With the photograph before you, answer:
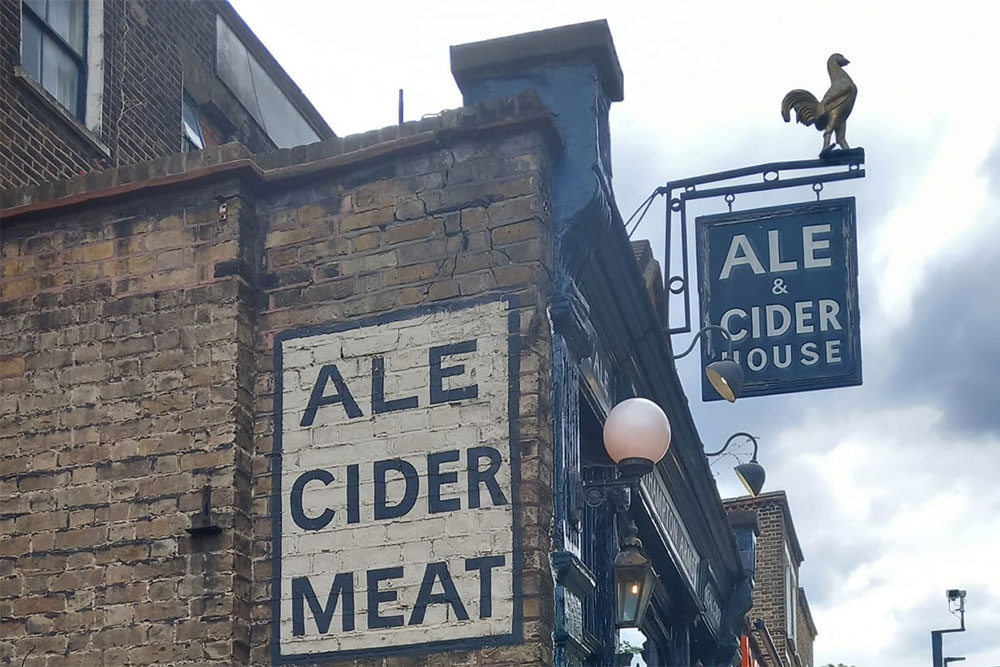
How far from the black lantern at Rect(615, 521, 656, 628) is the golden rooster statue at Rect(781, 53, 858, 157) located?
3441 millimetres

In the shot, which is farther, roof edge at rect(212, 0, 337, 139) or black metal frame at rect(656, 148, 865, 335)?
roof edge at rect(212, 0, 337, 139)

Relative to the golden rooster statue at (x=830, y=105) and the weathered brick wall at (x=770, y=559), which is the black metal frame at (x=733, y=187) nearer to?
the golden rooster statue at (x=830, y=105)

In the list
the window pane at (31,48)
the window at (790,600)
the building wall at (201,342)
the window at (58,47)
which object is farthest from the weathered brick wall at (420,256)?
the window at (790,600)

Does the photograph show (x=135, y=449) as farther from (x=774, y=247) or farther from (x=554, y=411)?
(x=774, y=247)

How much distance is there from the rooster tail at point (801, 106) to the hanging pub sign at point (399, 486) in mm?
3919

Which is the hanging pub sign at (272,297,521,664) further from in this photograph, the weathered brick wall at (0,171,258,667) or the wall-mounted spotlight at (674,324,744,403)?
the wall-mounted spotlight at (674,324,744,403)

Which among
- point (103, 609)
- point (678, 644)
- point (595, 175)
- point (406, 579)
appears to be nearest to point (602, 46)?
point (595, 175)

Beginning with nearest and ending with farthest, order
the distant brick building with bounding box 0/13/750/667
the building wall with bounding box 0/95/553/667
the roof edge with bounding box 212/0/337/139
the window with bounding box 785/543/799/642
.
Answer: the distant brick building with bounding box 0/13/750/667 < the building wall with bounding box 0/95/553/667 < the roof edge with bounding box 212/0/337/139 < the window with bounding box 785/543/799/642

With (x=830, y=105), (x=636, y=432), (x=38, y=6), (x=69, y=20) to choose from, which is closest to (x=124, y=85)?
(x=69, y=20)

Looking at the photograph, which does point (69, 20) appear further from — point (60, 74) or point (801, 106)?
point (801, 106)

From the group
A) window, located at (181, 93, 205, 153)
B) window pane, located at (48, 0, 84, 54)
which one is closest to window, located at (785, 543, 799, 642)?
window, located at (181, 93, 205, 153)

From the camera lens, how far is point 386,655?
8.55m

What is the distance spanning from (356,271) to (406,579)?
1950 mm

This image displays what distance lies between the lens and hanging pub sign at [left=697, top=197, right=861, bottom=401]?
1131cm
